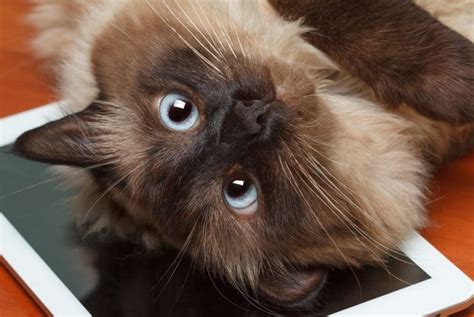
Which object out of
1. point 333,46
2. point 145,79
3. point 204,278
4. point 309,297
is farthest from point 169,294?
point 333,46

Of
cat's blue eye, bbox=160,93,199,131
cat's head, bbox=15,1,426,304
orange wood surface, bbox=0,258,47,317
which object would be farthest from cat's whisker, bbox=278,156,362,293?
orange wood surface, bbox=0,258,47,317

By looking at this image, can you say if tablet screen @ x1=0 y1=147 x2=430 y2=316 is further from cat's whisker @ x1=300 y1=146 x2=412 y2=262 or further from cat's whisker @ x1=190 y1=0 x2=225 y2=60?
cat's whisker @ x1=190 y1=0 x2=225 y2=60

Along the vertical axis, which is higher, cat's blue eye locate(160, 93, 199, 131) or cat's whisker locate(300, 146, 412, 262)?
cat's blue eye locate(160, 93, 199, 131)

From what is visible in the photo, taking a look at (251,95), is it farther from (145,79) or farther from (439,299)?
(439,299)

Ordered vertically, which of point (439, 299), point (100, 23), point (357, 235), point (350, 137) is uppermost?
point (100, 23)

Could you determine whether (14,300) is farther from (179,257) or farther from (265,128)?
(265,128)

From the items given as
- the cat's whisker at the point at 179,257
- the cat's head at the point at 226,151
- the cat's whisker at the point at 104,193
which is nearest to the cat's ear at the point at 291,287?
the cat's head at the point at 226,151

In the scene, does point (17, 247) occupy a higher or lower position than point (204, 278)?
higher
